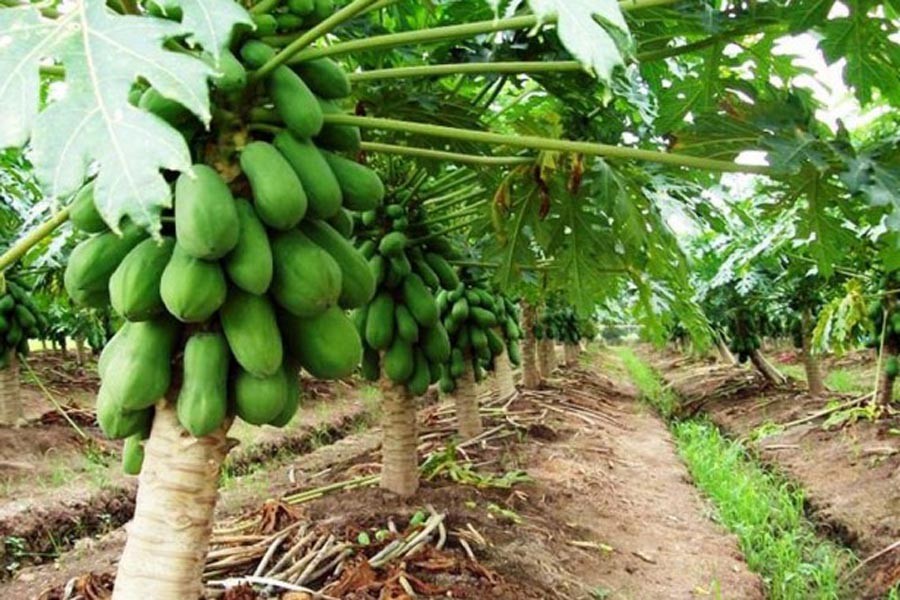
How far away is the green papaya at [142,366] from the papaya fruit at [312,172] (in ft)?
1.16

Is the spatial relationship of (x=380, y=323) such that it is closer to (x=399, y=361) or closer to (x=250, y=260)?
(x=399, y=361)

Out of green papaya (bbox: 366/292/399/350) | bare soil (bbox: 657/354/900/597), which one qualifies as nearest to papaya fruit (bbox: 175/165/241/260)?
green papaya (bbox: 366/292/399/350)

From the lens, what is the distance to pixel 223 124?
5.23ft

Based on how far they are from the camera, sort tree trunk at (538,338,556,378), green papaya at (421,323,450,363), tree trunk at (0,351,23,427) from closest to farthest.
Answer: green papaya at (421,323,450,363), tree trunk at (0,351,23,427), tree trunk at (538,338,556,378)

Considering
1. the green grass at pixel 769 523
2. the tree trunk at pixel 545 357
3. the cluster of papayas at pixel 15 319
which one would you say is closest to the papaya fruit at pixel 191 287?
the green grass at pixel 769 523

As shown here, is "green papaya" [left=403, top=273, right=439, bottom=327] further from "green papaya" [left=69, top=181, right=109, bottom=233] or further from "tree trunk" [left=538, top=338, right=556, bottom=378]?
"tree trunk" [left=538, top=338, right=556, bottom=378]

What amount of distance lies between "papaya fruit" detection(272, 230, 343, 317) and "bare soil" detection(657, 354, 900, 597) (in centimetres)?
295

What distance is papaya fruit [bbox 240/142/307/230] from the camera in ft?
4.77

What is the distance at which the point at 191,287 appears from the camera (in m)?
1.40

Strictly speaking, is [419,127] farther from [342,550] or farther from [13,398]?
[13,398]

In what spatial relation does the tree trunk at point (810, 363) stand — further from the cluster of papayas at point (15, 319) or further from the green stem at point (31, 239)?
the green stem at point (31, 239)

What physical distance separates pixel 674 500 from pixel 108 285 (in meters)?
4.27

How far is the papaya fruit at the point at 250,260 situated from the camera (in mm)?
1438

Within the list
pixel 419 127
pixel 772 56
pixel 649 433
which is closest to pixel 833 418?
pixel 649 433
